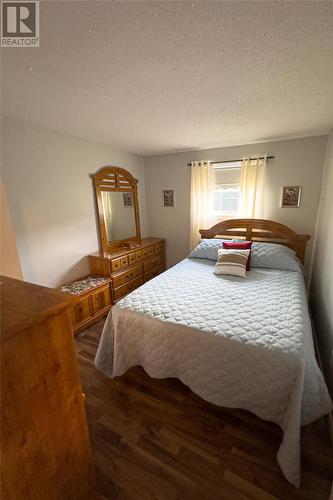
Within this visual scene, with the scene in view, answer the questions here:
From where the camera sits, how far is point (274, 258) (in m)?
2.54

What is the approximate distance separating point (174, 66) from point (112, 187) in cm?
203

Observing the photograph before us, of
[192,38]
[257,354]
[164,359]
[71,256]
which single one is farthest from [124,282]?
[192,38]

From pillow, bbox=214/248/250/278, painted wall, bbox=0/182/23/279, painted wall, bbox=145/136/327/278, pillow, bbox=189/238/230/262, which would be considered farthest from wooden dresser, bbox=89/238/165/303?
pillow, bbox=214/248/250/278

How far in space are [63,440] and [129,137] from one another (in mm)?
2798

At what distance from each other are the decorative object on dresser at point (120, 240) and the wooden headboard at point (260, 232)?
1055 mm

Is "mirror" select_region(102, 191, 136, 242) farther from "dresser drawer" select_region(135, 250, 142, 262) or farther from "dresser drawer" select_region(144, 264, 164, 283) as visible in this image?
"dresser drawer" select_region(144, 264, 164, 283)

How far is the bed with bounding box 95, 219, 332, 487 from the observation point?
3.91 ft

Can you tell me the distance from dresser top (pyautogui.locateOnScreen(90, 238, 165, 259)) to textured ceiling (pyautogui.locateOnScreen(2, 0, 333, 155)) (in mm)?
1545

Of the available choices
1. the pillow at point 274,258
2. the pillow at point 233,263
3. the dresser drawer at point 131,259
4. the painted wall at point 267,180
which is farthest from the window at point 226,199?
the dresser drawer at point 131,259

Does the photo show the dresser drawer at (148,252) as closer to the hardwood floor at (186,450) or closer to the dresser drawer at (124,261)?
the dresser drawer at (124,261)

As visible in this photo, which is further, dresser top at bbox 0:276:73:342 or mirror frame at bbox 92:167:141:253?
mirror frame at bbox 92:167:141:253

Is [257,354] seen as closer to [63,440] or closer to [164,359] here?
[164,359]

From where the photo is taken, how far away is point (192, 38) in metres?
1.00

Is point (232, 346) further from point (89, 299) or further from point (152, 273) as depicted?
point (152, 273)
